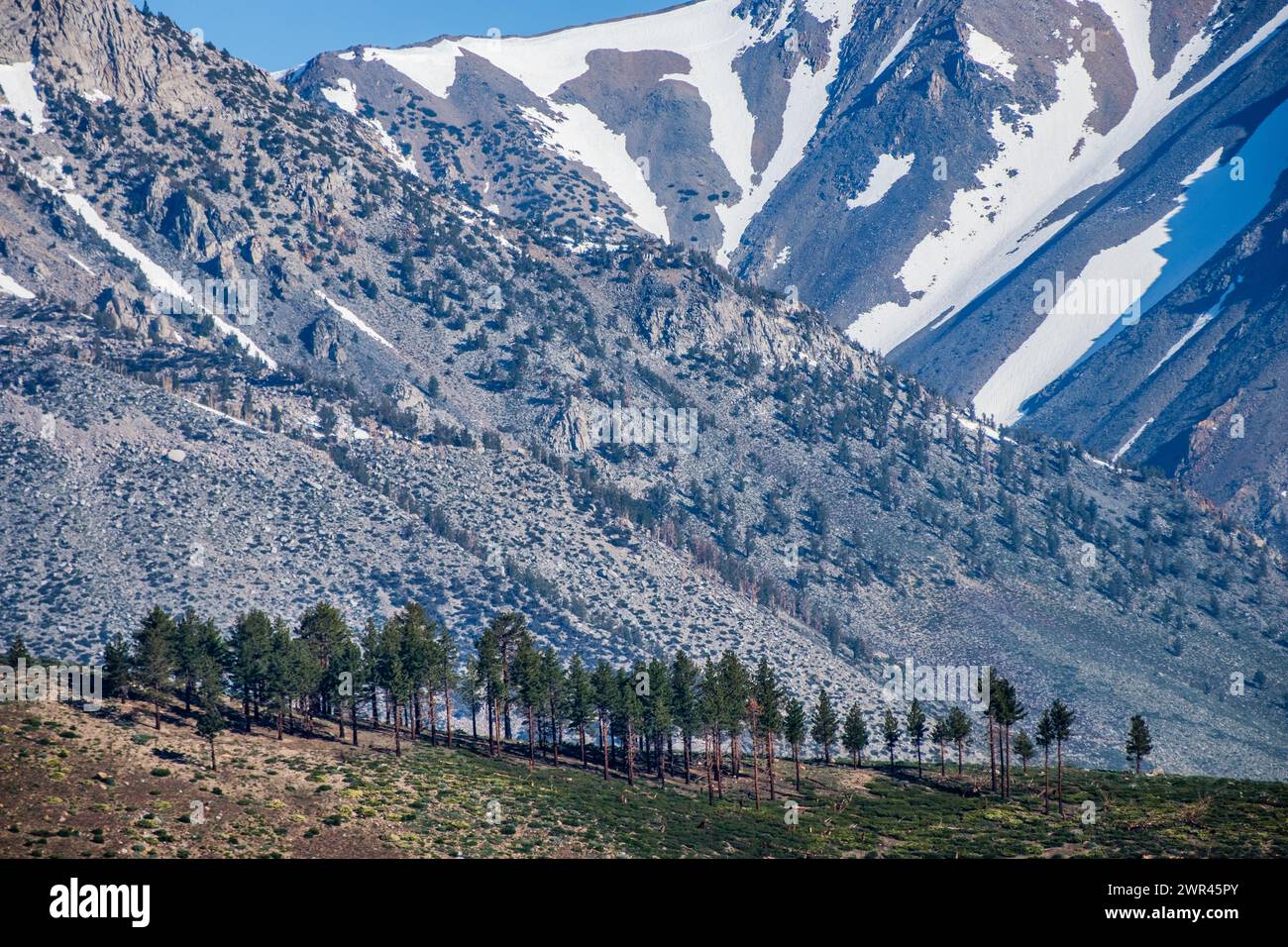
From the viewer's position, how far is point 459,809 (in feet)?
237

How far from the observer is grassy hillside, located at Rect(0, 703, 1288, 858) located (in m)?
58.7

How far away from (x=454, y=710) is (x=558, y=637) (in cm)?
3405

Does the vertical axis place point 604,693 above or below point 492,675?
below

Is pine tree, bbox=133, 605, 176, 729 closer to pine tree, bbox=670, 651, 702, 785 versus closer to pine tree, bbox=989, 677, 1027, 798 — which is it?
pine tree, bbox=670, 651, 702, 785

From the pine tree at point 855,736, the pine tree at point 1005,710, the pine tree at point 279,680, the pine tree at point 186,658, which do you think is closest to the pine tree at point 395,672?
the pine tree at point 279,680

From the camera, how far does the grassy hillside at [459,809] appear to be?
193 ft

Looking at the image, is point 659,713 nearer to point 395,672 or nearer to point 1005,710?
point 395,672

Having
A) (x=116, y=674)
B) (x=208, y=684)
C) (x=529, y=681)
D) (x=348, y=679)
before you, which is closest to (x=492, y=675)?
(x=529, y=681)

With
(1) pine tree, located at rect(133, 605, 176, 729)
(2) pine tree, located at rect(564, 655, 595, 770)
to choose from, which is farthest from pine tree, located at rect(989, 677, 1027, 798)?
(1) pine tree, located at rect(133, 605, 176, 729)

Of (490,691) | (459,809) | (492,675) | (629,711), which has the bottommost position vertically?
(459,809)

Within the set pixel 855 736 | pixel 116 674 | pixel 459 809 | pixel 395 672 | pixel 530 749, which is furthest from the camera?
pixel 855 736
